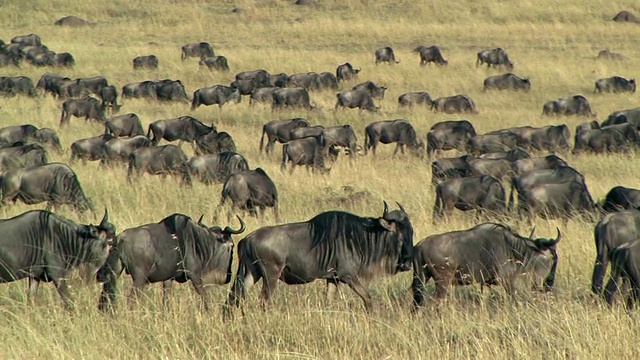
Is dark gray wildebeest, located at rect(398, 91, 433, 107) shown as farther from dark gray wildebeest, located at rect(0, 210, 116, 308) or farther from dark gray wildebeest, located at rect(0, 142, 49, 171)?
dark gray wildebeest, located at rect(0, 210, 116, 308)

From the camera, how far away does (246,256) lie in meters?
7.42

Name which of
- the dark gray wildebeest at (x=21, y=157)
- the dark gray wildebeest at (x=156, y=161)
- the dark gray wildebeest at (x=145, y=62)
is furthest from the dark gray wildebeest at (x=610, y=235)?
the dark gray wildebeest at (x=145, y=62)

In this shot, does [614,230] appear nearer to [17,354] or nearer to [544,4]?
[17,354]

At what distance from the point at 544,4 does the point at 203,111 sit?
2209 cm

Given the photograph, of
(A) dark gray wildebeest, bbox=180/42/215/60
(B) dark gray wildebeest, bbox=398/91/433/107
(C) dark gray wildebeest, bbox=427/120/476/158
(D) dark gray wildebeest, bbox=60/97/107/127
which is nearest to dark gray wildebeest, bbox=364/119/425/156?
(C) dark gray wildebeest, bbox=427/120/476/158

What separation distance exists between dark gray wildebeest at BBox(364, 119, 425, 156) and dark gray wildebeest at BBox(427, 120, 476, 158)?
0.28 meters

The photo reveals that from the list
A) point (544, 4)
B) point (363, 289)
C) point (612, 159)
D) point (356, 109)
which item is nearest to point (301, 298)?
point (363, 289)

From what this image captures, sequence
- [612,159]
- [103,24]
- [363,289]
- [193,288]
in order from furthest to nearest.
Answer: [103,24]
[612,159]
[193,288]
[363,289]

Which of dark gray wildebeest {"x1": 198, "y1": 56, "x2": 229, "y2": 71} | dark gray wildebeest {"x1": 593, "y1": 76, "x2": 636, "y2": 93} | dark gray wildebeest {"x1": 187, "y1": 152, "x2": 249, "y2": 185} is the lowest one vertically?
dark gray wildebeest {"x1": 593, "y1": 76, "x2": 636, "y2": 93}

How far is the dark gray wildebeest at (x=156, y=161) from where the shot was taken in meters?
13.6

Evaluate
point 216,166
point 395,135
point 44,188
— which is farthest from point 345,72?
point 44,188

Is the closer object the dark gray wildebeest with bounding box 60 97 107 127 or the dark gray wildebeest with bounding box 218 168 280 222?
the dark gray wildebeest with bounding box 218 168 280 222

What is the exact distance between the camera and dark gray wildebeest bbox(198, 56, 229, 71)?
27587 millimetres

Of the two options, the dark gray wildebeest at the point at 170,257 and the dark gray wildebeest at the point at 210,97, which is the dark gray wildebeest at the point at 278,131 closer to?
the dark gray wildebeest at the point at 210,97
